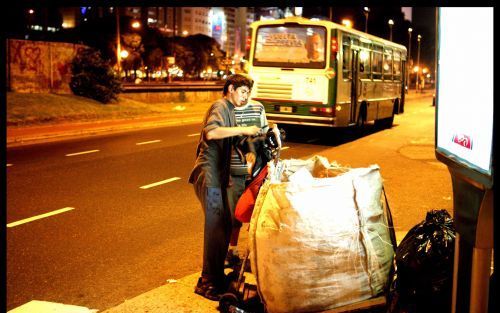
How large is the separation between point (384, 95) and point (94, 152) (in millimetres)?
11386

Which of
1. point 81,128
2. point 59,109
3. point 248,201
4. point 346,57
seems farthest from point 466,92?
point 59,109

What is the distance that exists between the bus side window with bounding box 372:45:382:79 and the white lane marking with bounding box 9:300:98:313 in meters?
15.9

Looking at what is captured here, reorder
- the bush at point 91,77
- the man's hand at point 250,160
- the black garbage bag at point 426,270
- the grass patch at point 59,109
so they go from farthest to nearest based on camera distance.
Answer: the bush at point 91,77 → the grass patch at point 59,109 → the man's hand at point 250,160 → the black garbage bag at point 426,270

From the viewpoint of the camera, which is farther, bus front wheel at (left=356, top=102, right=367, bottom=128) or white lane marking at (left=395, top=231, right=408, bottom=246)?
bus front wheel at (left=356, top=102, right=367, bottom=128)

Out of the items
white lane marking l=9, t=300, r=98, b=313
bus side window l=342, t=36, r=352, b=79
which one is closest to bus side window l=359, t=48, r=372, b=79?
bus side window l=342, t=36, r=352, b=79

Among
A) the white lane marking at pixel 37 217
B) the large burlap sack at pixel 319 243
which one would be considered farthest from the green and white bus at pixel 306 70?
the large burlap sack at pixel 319 243

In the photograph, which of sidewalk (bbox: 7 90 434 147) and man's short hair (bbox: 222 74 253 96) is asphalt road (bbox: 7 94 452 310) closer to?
sidewalk (bbox: 7 90 434 147)

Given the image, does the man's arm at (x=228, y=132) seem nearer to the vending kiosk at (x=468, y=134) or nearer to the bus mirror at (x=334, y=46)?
the vending kiosk at (x=468, y=134)

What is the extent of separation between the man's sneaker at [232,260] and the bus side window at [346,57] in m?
11.9

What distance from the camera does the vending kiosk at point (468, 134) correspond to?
232 cm

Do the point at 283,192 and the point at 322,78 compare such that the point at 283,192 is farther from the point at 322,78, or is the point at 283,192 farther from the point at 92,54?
the point at 92,54

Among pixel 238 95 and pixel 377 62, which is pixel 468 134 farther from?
pixel 377 62

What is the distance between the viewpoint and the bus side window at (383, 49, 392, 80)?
68.9ft

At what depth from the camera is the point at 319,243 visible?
3.54 m
